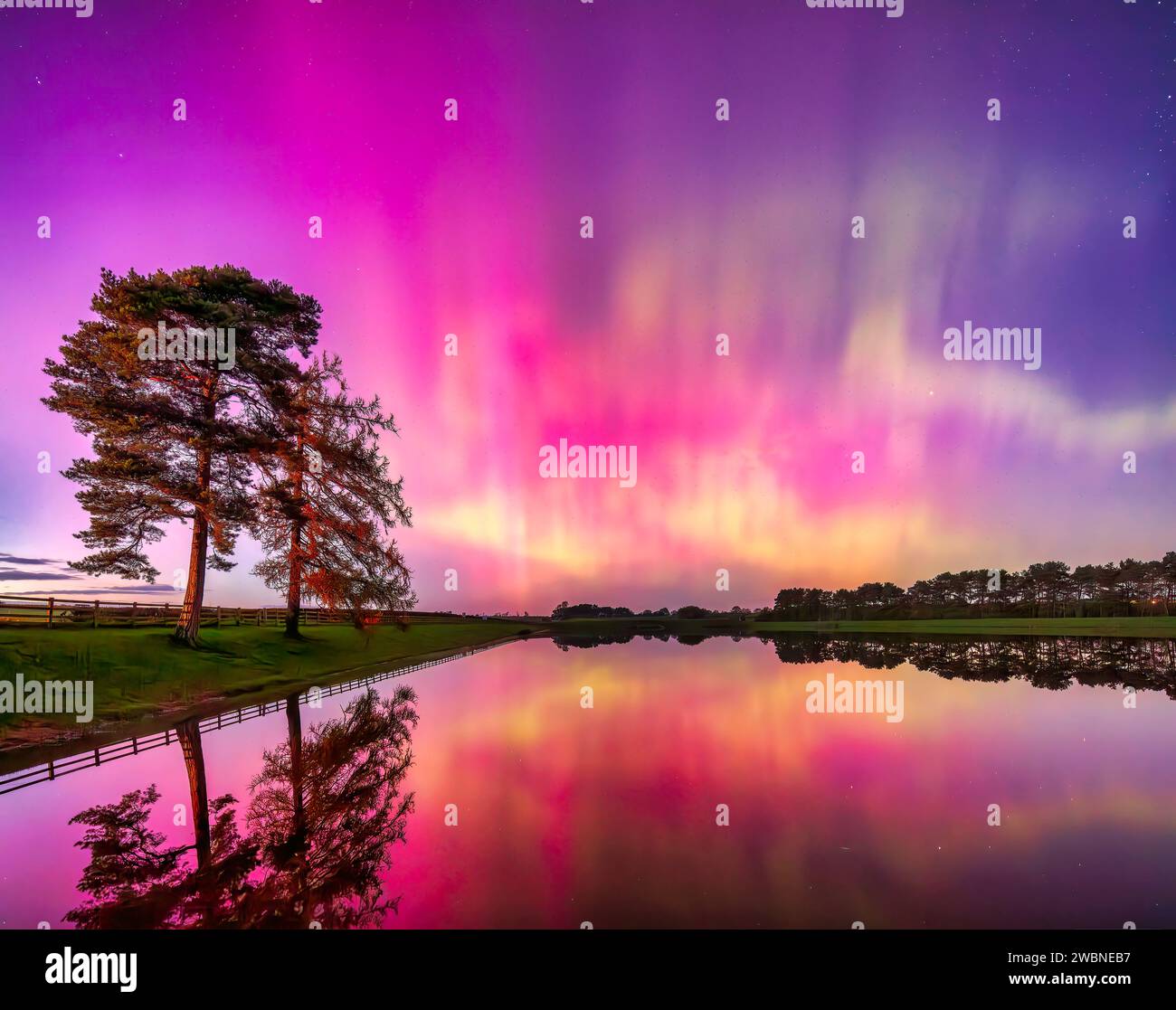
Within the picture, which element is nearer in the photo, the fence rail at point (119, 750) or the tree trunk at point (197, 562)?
the fence rail at point (119, 750)

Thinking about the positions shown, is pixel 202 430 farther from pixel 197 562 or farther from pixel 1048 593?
pixel 1048 593

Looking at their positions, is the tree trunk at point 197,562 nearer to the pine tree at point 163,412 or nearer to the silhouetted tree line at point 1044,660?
the pine tree at point 163,412

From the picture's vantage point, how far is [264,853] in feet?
28.2

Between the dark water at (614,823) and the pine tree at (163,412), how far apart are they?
1237 centimetres

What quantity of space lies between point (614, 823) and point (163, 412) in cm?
2787

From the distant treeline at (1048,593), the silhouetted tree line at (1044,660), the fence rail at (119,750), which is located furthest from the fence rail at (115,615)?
the distant treeline at (1048,593)

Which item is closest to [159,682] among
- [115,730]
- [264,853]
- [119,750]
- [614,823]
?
[115,730]

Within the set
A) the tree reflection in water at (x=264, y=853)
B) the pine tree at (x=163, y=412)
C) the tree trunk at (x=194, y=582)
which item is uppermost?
the pine tree at (x=163, y=412)

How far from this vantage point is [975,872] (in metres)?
8.36

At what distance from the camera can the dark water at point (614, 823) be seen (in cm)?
732

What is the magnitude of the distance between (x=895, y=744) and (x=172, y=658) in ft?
98.2

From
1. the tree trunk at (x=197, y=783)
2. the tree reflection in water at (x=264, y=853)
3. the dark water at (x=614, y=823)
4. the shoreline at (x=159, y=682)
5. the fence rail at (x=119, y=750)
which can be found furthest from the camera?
the shoreline at (x=159, y=682)
